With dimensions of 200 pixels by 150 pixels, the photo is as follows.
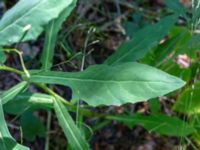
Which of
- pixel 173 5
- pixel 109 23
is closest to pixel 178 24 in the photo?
pixel 109 23

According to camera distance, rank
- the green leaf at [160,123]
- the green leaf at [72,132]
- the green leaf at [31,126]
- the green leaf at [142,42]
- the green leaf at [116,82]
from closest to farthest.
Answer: the green leaf at [116,82]
the green leaf at [72,132]
the green leaf at [142,42]
the green leaf at [160,123]
the green leaf at [31,126]

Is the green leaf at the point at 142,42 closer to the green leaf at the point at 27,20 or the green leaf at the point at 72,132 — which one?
the green leaf at the point at 72,132

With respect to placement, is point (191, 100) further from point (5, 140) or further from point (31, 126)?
point (5, 140)

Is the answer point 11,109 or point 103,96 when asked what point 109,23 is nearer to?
point 11,109

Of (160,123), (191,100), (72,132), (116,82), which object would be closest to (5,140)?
(72,132)

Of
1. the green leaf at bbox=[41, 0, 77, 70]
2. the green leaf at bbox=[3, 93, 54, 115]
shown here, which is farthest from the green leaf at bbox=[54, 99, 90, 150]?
the green leaf at bbox=[41, 0, 77, 70]

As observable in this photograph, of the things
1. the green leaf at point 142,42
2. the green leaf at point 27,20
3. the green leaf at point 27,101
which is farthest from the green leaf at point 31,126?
the green leaf at point 27,20

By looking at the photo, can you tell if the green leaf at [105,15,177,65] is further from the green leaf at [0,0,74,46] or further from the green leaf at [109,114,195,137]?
the green leaf at [0,0,74,46]
